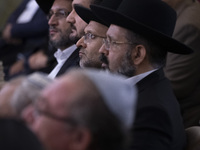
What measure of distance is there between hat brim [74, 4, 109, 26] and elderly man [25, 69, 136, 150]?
204 cm

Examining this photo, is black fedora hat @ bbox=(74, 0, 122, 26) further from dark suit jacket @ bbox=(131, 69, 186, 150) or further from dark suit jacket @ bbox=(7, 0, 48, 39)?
dark suit jacket @ bbox=(7, 0, 48, 39)

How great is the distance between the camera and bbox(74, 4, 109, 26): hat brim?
12.2 feet

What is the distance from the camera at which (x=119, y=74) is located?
3.23 m

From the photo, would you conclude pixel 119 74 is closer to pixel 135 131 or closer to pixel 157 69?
pixel 157 69

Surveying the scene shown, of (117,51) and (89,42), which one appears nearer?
(117,51)

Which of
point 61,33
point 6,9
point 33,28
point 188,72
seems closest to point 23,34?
point 33,28

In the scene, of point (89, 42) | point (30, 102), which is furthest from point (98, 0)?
point (30, 102)

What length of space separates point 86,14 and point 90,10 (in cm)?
9

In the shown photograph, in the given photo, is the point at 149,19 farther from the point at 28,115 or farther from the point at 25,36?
the point at 25,36

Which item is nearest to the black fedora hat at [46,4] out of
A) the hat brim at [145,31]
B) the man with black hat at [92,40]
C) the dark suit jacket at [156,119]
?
the man with black hat at [92,40]

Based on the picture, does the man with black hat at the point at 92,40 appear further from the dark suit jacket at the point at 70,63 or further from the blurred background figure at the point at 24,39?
the blurred background figure at the point at 24,39

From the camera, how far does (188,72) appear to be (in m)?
4.33

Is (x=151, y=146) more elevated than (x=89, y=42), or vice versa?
(x=151, y=146)

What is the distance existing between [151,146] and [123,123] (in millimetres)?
942
